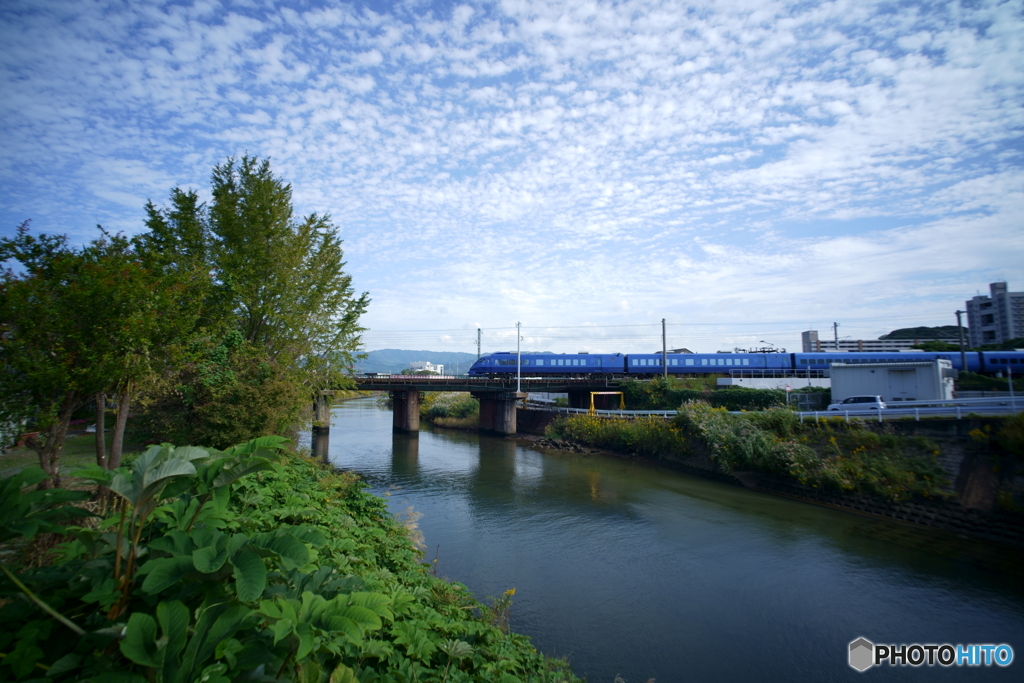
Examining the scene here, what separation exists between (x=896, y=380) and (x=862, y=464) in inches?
406

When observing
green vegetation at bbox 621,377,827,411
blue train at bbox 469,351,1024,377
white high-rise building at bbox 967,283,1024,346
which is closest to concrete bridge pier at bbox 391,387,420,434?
blue train at bbox 469,351,1024,377

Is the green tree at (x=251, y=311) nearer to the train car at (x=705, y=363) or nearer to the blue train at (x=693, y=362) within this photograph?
the blue train at (x=693, y=362)

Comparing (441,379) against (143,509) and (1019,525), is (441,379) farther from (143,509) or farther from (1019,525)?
(143,509)

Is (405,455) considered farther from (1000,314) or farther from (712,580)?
(1000,314)

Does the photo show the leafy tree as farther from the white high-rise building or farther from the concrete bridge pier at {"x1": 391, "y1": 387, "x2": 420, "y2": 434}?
the white high-rise building

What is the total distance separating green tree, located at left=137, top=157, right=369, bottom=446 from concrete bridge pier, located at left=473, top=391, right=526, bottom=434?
80.0 ft

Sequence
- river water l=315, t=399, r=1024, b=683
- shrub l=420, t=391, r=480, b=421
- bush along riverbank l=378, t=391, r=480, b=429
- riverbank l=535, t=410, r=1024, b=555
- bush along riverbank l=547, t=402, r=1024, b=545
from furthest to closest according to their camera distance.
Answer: shrub l=420, t=391, r=480, b=421
bush along riverbank l=378, t=391, r=480, b=429
bush along riverbank l=547, t=402, r=1024, b=545
riverbank l=535, t=410, r=1024, b=555
river water l=315, t=399, r=1024, b=683

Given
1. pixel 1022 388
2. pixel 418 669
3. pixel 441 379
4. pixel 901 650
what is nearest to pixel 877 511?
pixel 901 650

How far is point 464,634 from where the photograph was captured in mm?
6258

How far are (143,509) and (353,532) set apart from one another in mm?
5768

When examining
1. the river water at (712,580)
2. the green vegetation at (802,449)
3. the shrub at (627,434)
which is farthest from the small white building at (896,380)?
the river water at (712,580)

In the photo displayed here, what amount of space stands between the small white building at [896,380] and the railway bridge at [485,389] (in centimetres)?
1886

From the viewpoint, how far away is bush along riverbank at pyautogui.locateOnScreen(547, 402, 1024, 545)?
1602 centimetres

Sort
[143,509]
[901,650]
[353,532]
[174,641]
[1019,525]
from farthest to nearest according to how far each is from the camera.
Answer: [1019,525]
[901,650]
[353,532]
[143,509]
[174,641]
